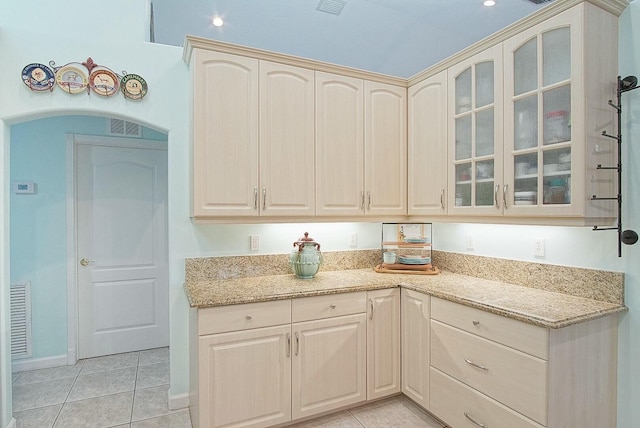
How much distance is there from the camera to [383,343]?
8.25 ft

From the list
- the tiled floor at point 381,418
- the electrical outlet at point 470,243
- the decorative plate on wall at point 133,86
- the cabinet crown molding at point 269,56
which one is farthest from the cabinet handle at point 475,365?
the decorative plate on wall at point 133,86

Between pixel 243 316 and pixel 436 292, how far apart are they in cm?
119

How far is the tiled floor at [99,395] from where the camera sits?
7.89 feet

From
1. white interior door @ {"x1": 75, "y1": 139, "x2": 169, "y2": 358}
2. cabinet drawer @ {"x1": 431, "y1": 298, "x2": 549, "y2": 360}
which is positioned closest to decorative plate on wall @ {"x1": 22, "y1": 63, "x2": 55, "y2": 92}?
white interior door @ {"x1": 75, "y1": 139, "x2": 169, "y2": 358}

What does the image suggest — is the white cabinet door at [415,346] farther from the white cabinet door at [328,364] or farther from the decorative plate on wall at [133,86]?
the decorative plate on wall at [133,86]

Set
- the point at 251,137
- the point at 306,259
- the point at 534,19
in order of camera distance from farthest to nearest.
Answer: the point at 306,259
the point at 251,137
the point at 534,19

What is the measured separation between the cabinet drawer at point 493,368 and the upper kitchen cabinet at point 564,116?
0.76 m

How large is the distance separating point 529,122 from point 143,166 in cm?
333

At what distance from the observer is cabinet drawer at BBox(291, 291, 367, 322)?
2.24m

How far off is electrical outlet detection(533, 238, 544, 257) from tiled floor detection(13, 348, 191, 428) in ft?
8.23

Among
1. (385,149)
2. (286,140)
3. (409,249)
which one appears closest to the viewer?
(286,140)

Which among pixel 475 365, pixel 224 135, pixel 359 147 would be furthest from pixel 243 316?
pixel 359 147

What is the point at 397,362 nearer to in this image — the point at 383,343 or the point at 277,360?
the point at 383,343

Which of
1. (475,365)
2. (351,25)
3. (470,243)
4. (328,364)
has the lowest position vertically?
(328,364)
